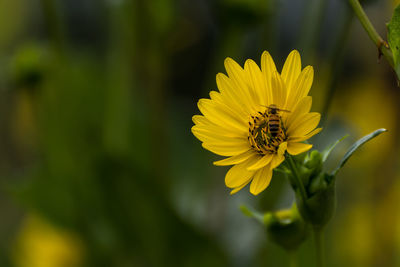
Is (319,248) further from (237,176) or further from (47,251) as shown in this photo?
(47,251)

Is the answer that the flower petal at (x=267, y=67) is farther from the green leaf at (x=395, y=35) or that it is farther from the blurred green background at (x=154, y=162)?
the blurred green background at (x=154, y=162)

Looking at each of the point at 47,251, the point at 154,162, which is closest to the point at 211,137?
the point at 154,162

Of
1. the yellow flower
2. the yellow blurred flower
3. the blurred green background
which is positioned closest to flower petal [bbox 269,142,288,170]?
the yellow flower

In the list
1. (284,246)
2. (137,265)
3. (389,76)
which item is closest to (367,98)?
(389,76)

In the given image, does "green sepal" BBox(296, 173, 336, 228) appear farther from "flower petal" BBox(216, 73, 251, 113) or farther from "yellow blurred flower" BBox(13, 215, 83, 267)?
"yellow blurred flower" BBox(13, 215, 83, 267)

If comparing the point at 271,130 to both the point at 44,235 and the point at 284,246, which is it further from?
the point at 44,235

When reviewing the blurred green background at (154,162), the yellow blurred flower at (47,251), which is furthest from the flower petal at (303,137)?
the yellow blurred flower at (47,251)

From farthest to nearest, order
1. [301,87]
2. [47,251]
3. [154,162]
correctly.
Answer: [47,251] < [154,162] < [301,87]
